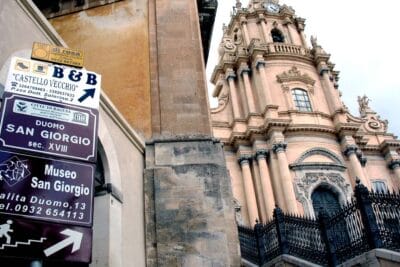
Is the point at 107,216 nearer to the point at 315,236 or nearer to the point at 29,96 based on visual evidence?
the point at 29,96

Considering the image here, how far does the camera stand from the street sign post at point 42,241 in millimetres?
2824

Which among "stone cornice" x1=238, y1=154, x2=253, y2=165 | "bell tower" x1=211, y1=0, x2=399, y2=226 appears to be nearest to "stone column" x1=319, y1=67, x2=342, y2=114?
"bell tower" x1=211, y1=0, x2=399, y2=226

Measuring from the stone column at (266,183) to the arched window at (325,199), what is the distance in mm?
2319

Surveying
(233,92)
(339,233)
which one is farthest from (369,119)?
(339,233)

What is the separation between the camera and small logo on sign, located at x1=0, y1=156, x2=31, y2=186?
301 cm

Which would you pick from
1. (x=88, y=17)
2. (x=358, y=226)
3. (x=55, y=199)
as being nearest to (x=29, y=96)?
(x=55, y=199)

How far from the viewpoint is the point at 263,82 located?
80.8ft

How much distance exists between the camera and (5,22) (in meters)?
4.52

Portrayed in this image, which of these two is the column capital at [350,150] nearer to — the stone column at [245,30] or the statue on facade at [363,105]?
the statue on facade at [363,105]

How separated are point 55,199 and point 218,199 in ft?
12.0

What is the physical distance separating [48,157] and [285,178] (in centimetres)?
1845

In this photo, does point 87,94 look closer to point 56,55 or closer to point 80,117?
point 80,117

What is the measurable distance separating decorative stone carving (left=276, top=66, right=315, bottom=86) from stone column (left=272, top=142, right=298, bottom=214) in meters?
5.08

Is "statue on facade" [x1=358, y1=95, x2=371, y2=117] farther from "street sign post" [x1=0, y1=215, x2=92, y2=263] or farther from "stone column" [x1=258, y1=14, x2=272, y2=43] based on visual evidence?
"street sign post" [x1=0, y1=215, x2=92, y2=263]
